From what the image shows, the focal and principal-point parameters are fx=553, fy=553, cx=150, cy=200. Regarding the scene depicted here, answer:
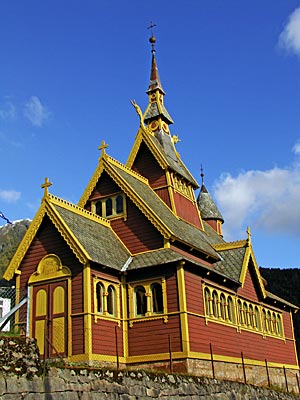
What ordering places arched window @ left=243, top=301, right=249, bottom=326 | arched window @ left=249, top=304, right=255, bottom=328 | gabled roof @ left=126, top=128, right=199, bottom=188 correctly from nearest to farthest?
arched window @ left=243, top=301, right=249, bottom=326 < gabled roof @ left=126, top=128, right=199, bottom=188 < arched window @ left=249, top=304, right=255, bottom=328

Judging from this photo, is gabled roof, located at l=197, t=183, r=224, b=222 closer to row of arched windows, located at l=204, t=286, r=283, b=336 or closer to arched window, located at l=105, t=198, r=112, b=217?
row of arched windows, located at l=204, t=286, r=283, b=336

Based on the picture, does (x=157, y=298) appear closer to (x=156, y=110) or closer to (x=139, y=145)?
(x=139, y=145)

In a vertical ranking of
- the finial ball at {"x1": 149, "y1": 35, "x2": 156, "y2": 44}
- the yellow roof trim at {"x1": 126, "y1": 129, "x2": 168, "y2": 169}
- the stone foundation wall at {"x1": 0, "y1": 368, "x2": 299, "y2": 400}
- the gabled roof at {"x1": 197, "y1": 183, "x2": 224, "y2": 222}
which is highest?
the finial ball at {"x1": 149, "y1": 35, "x2": 156, "y2": 44}

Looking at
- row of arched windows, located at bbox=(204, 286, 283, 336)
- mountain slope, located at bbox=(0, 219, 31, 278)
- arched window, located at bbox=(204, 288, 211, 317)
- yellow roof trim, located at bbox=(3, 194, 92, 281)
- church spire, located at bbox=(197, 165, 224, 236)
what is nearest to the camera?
yellow roof trim, located at bbox=(3, 194, 92, 281)

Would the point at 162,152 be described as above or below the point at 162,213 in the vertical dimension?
above

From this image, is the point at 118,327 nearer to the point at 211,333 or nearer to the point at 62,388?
the point at 211,333

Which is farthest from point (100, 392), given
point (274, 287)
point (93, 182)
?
point (274, 287)

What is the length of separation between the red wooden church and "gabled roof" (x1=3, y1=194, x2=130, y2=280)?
6 cm

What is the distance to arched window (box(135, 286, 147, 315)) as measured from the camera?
27844 mm

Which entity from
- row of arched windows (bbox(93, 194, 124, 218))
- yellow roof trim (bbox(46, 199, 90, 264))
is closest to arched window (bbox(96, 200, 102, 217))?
row of arched windows (bbox(93, 194, 124, 218))

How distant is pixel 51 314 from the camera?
26.3 meters

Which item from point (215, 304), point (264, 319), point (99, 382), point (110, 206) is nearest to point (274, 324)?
point (264, 319)

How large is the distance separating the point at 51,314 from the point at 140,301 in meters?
4.59

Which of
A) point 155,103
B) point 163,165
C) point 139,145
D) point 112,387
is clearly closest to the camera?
point 112,387
